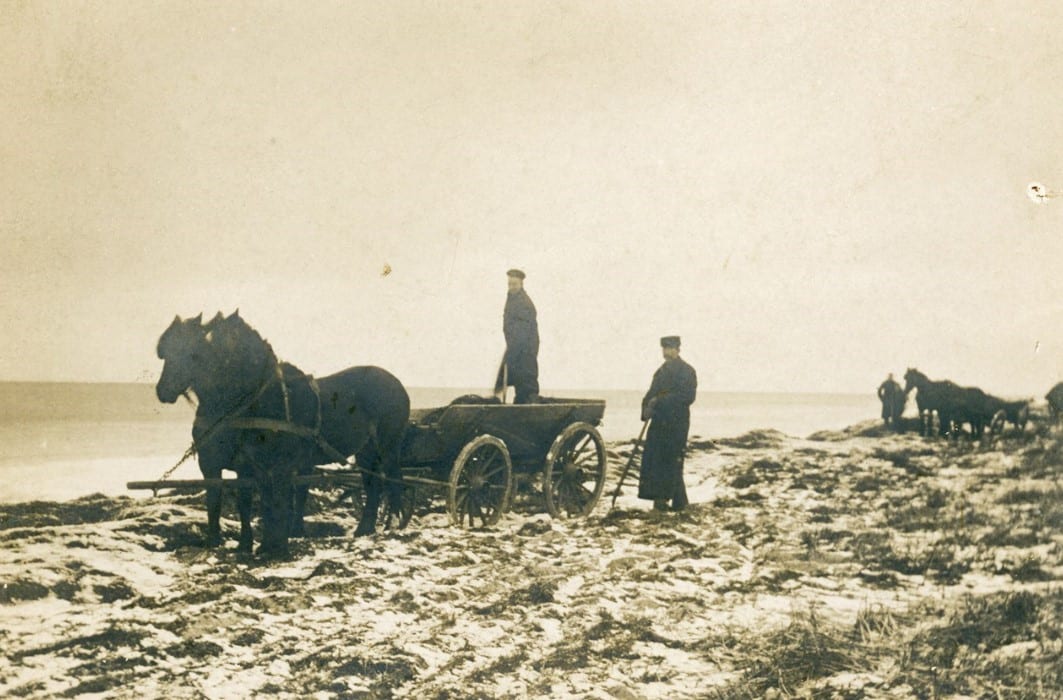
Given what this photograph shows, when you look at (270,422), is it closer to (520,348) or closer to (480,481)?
(480,481)

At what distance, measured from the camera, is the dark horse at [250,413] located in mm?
4824

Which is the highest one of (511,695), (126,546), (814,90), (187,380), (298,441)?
Answer: (814,90)

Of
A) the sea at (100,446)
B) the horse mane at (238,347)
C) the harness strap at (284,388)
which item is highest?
the horse mane at (238,347)

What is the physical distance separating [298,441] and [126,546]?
1.26 meters

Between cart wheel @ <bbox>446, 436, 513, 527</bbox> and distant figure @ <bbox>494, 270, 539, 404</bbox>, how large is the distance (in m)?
0.80

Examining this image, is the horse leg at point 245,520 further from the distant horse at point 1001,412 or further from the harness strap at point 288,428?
the distant horse at point 1001,412

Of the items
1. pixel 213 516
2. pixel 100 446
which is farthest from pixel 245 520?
pixel 100 446

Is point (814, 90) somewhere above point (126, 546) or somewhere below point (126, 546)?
above

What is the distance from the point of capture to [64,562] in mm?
4293

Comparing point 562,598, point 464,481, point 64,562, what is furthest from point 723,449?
point 64,562

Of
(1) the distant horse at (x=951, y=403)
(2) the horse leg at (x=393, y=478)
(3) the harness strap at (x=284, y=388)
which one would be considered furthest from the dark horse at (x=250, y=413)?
(1) the distant horse at (x=951, y=403)

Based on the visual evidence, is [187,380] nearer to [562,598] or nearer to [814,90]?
[562,598]

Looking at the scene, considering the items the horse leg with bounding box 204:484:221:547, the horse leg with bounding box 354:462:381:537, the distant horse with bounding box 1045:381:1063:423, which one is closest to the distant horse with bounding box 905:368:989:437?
the distant horse with bounding box 1045:381:1063:423

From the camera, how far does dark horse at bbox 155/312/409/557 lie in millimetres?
4824
